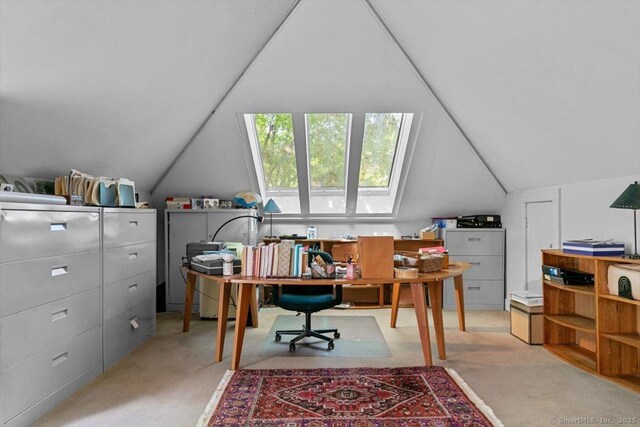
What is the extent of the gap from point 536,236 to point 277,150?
3393 millimetres

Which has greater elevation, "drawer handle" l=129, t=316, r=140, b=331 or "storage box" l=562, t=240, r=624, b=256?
"storage box" l=562, t=240, r=624, b=256

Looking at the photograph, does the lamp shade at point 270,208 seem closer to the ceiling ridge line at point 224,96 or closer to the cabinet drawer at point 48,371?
the ceiling ridge line at point 224,96

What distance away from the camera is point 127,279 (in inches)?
144

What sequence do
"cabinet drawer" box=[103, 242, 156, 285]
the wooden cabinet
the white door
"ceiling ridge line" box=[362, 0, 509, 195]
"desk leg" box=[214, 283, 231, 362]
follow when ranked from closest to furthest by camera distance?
1. the wooden cabinet
2. "cabinet drawer" box=[103, 242, 156, 285]
3. "desk leg" box=[214, 283, 231, 362]
4. "ceiling ridge line" box=[362, 0, 509, 195]
5. the white door

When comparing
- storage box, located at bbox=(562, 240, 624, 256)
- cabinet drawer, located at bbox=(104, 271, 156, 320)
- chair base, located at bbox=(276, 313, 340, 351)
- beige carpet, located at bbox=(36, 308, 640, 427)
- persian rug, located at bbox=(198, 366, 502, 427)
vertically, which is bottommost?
beige carpet, located at bbox=(36, 308, 640, 427)

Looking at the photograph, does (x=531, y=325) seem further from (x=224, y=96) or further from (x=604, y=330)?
(x=224, y=96)

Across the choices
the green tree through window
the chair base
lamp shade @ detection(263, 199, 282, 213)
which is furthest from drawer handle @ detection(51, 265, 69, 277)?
the green tree through window

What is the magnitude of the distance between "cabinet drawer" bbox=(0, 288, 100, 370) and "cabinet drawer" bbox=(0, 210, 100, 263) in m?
0.35

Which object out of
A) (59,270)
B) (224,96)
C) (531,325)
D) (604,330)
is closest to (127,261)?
(59,270)

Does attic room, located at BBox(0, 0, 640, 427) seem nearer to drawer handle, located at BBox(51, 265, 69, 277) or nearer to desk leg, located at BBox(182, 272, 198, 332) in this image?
drawer handle, located at BBox(51, 265, 69, 277)

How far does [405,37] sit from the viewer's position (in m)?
3.70

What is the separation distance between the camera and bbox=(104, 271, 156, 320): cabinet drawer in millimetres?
3322

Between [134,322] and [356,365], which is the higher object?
[134,322]

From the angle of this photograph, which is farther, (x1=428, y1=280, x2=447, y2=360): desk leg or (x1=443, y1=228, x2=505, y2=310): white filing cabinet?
(x1=443, y1=228, x2=505, y2=310): white filing cabinet
